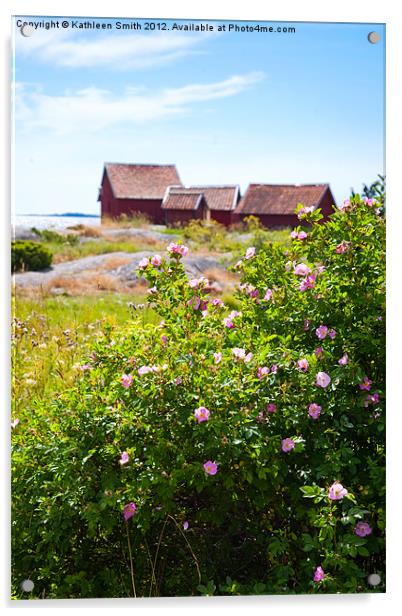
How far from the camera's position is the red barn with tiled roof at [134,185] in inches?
124

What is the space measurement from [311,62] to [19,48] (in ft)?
4.10

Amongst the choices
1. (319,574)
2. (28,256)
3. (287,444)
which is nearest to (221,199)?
(28,256)

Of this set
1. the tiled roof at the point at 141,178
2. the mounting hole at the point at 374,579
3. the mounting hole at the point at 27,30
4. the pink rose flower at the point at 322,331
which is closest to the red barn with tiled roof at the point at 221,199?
the tiled roof at the point at 141,178

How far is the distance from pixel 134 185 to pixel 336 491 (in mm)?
1526

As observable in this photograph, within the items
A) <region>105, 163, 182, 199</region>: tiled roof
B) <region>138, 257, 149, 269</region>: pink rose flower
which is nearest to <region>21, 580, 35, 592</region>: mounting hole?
<region>138, 257, 149, 269</region>: pink rose flower

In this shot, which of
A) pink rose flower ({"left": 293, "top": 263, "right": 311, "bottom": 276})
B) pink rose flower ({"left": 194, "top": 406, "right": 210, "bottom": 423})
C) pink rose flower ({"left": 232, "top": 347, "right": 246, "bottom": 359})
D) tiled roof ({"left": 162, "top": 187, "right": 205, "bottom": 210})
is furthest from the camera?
tiled roof ({"left": 162, "top": 187, "right": 205, "bottom": 210})

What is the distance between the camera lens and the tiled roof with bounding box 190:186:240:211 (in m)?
3.22

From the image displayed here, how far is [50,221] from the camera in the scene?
10.2 feet

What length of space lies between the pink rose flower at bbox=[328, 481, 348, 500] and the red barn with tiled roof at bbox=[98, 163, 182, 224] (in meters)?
1.39

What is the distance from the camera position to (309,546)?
284 cm

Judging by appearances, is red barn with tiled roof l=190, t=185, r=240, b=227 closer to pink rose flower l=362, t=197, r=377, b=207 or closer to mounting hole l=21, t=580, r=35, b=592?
pink rose flower l=362, t=197, r=377, b=207

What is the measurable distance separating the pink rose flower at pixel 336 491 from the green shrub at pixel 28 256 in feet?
4.96

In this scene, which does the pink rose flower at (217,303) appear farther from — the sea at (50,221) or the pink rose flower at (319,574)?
the pink rose flower at (319,574)
